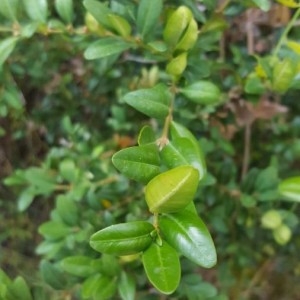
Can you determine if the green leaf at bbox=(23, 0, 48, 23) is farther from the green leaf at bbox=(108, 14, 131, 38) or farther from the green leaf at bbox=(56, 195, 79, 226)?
the green leaf at bbox=(56, 195, 79, 226)

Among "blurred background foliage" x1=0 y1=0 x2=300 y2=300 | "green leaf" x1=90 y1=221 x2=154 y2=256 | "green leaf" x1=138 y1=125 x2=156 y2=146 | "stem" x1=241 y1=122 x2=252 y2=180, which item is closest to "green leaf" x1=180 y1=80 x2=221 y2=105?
"blurred background foliage" x1=0 y1=0 x2=300 y2=300

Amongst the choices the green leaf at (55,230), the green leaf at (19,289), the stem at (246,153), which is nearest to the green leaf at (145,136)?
the green leaf at (19,289)

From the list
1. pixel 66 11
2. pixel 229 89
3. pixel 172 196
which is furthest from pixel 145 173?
pixel 229 89

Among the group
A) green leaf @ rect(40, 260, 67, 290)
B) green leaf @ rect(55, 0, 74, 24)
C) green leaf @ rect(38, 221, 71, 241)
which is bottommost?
green leaf @ rect(38, 221, 71, 241)

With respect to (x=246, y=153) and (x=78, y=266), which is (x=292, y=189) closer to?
(x=78, y=266)

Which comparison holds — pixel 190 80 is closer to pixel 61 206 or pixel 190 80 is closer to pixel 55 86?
pixel 61 206

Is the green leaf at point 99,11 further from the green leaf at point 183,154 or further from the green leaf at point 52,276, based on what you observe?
the green leaf at point 52,276
